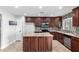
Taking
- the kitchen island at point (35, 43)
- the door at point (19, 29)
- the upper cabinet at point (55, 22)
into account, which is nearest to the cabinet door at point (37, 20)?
the upper cabinet at point (55, 22)

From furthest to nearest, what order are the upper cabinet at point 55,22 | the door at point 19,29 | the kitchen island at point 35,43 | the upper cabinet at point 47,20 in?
the upper cabinet at point 55,22, the upper cabinet at point 47,20, the door at point 19,29, the kitchen island at point 35,43

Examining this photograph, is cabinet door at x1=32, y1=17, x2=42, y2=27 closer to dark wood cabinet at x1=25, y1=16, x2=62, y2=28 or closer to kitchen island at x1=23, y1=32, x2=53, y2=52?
dark wood cabinet at x1=25, y1=16, x2=62, y2=28

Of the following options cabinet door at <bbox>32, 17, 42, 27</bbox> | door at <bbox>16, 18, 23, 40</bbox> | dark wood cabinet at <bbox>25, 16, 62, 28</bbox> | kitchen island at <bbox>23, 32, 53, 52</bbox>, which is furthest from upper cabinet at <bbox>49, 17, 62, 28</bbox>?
kitchen island at <bbox>23, 32, 53, 52</bbox>

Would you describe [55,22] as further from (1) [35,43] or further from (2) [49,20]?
(1) [35,43]

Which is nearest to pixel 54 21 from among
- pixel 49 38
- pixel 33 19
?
pixel 33 19

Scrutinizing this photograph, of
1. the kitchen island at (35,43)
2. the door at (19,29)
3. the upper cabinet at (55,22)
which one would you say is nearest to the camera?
the kitchen island at (35,43)

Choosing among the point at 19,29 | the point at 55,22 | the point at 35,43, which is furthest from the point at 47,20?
the point at 35,43

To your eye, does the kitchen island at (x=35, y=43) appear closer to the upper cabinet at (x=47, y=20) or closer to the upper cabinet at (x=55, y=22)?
the upper cabinet at (x=47, y=20)

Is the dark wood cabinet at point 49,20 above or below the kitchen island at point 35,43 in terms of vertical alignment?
above

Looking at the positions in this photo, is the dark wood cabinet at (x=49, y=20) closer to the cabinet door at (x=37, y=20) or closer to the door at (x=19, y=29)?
the cabinet door at (x=37, y=20)

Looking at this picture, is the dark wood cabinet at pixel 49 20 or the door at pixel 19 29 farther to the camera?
the dark wood cabinet at pixel 49 20

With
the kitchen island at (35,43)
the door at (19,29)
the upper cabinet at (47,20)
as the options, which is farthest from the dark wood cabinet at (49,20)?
the kitchen island at (35,43)
